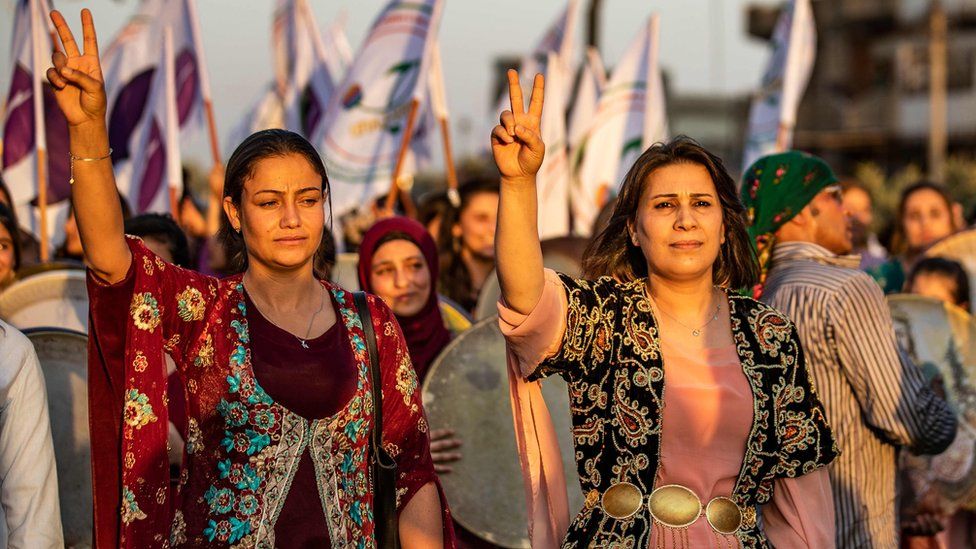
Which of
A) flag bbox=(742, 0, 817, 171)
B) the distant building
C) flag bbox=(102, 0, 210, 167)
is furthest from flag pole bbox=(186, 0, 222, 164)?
the distant building

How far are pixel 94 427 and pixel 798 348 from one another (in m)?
1.67

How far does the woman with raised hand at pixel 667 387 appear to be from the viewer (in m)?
3.29

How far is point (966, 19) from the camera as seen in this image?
45.4 m

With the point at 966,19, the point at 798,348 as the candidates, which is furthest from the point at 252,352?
the point at 966,19

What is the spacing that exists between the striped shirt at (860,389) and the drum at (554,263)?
206 centimetres

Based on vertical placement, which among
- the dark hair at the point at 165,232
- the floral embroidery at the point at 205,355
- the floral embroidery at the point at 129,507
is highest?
the dark hair at the point at 165,232

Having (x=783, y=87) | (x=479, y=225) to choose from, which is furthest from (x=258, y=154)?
(x=783, y=87)

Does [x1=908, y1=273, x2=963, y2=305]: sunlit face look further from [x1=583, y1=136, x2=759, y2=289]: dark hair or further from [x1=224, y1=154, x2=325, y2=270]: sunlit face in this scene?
[x1=224, y1=154, x2=325, y2=270]: sunlit face

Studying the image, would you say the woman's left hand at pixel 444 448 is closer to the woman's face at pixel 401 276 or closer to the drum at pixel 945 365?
the woman's face at pixel 401 276

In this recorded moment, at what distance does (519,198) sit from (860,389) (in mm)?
1711

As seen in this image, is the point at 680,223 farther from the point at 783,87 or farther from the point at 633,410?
the point at 783,87

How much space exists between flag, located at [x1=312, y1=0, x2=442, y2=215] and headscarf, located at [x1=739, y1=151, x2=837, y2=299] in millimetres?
5180

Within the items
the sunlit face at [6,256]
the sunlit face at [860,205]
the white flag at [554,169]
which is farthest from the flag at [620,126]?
the sunlit face at [6,256]

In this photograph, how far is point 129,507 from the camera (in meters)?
3.16
